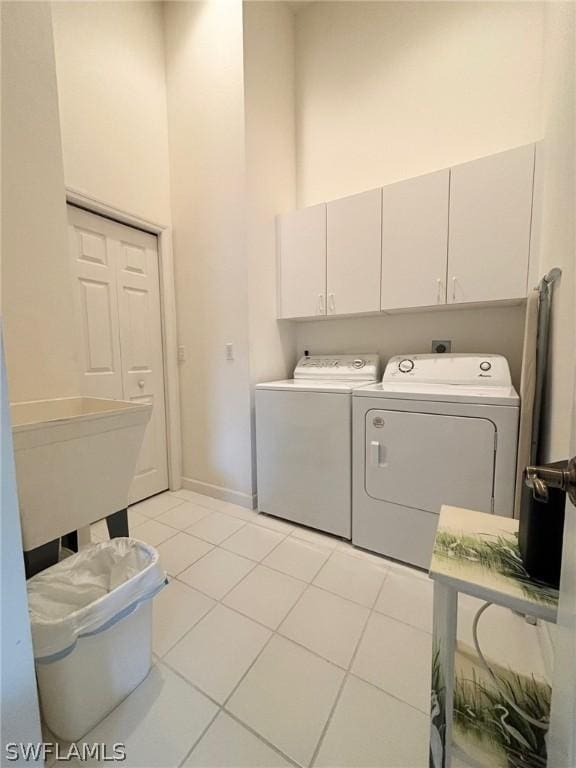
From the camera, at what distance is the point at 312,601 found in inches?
56.8

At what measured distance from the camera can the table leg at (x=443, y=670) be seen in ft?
2.33

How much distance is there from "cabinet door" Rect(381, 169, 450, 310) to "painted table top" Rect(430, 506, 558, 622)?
1362mm

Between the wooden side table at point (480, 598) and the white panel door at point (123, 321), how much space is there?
2.21m

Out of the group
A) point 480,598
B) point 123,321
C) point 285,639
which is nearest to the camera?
point 480,598

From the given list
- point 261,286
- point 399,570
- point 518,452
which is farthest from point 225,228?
point 399,570

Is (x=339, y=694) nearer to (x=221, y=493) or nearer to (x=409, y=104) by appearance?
(x=221, y=493)

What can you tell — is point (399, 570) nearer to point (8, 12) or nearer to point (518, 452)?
point (518, 452)

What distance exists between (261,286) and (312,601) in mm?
1938

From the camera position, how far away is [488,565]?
0.72m

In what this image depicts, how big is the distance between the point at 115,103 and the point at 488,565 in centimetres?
316

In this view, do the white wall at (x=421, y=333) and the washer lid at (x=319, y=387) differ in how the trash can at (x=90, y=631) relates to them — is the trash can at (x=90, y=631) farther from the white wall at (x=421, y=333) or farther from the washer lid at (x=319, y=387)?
the white wall at (x=421, y=333)

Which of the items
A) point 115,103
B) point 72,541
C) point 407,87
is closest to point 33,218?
point 115,103

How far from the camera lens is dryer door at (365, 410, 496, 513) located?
1.47m

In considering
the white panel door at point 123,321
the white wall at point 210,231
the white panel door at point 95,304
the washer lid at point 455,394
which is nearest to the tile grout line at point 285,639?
the white wall at point 210,231
